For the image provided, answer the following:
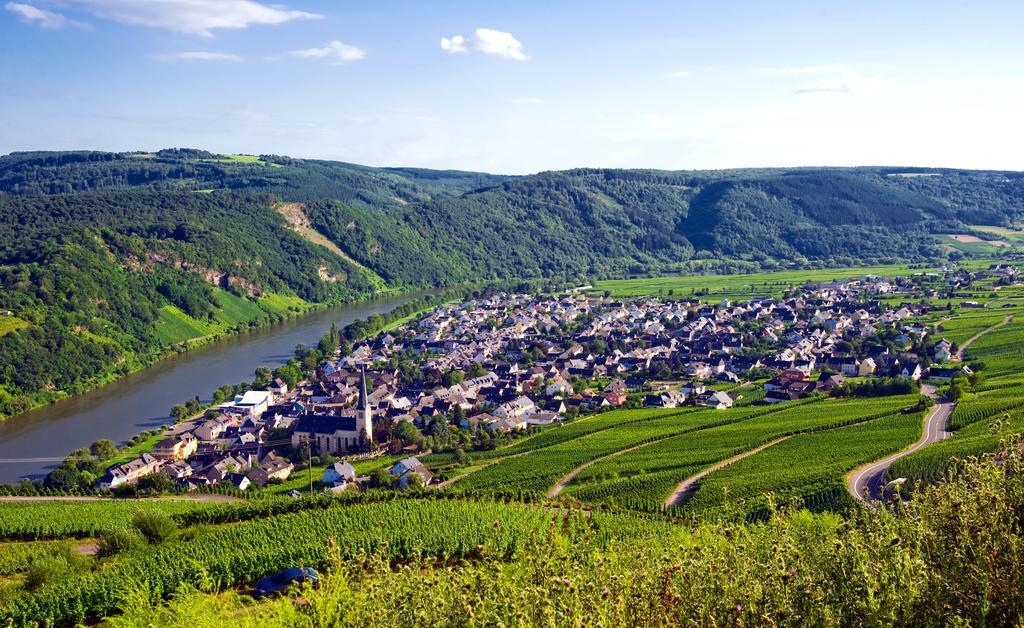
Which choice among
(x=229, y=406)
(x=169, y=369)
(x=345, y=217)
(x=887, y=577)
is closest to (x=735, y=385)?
(x=229, y=406)

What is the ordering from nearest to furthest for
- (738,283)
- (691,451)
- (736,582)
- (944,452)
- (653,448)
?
(736,582) < (944,452) < (691,451) < (653,448) < (738,283)

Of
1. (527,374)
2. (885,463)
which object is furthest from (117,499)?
(527,374)

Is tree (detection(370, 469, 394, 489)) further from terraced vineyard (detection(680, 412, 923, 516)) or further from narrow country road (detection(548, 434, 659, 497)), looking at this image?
terraced vineyard (detection(680, 412, 923, 516))

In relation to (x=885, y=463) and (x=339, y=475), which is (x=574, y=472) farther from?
(x=885, y=463)

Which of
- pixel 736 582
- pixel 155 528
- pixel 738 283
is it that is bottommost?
pixel 155 528

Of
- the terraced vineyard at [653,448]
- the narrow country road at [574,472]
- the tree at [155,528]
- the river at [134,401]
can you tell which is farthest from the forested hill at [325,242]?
the narrow country road at [574,472]

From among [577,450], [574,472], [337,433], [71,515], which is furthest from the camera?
[337,433]

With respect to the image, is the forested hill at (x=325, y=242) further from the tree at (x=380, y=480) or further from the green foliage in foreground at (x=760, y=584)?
the green foliage in foreground at (x=760, y=584)
